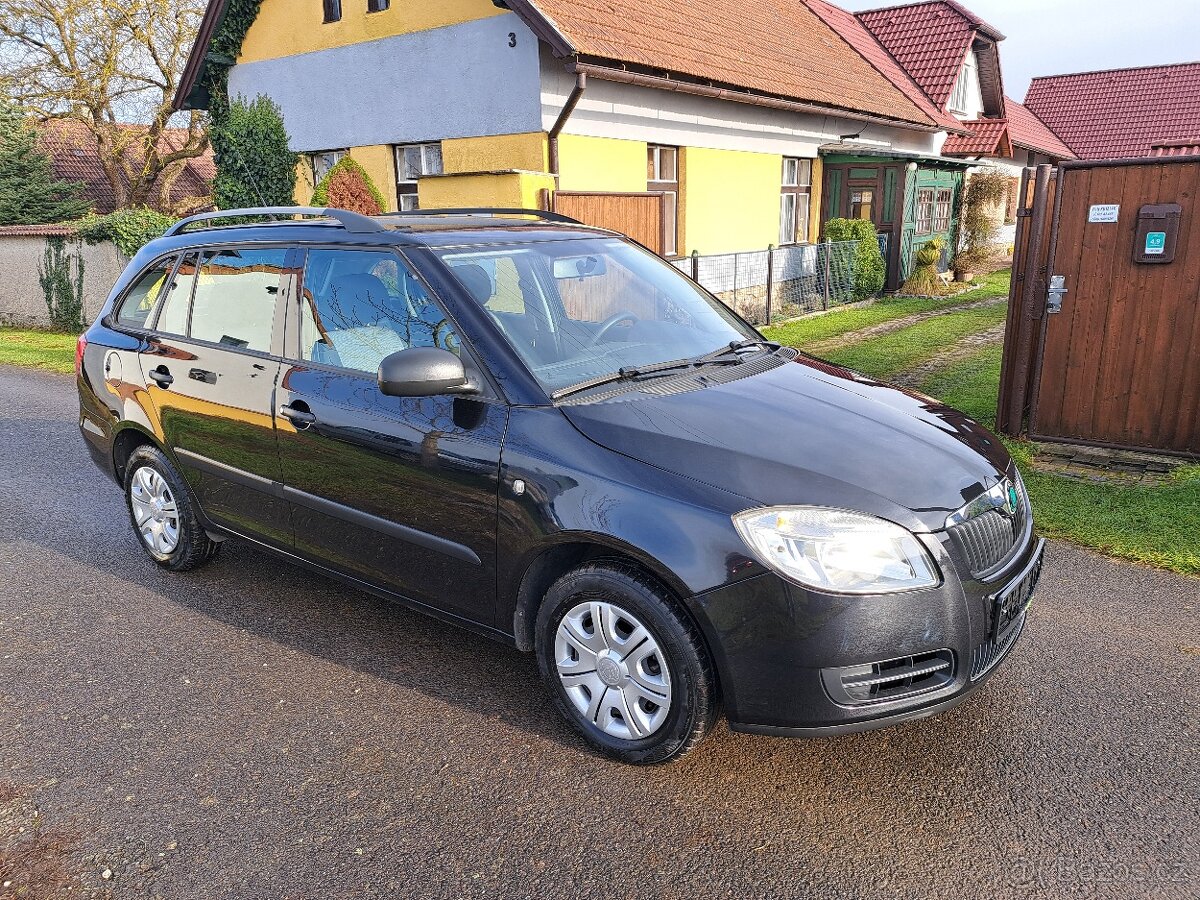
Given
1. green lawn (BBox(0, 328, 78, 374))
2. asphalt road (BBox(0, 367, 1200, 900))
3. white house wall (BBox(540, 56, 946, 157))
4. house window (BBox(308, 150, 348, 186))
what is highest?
white house wall (BBox(540, 56, 946, 157))

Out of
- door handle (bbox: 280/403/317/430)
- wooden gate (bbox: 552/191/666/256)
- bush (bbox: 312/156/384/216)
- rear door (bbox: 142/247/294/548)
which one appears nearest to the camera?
door handle (bbox: 280/403/317/430)

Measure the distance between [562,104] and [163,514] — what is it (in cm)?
915

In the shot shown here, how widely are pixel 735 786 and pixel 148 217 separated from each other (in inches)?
623

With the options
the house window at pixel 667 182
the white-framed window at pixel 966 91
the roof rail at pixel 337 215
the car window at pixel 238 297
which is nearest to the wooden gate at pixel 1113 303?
the roof rail at pixel 337 215

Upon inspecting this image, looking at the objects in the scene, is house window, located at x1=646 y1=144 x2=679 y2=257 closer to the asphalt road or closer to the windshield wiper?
the windshield wiper

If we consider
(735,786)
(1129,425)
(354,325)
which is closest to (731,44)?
(1129,425)

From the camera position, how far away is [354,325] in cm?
378

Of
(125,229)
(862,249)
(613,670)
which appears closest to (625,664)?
(613,670)

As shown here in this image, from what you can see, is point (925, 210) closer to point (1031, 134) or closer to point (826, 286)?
point (826, 286)

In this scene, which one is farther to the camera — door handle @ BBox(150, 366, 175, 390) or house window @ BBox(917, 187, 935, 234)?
house window @ BBox(917, 187, 935, 234)

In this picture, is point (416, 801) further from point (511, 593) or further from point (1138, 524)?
point (1138, 524)

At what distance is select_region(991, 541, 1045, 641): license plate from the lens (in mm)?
2939

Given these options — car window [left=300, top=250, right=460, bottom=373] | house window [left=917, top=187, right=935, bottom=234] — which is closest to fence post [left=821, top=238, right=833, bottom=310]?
house window [left=917, top=187, right=935, bottom=234]

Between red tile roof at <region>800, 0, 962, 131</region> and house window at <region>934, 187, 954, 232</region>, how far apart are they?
6.87 ft
